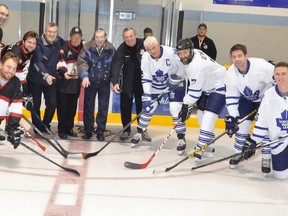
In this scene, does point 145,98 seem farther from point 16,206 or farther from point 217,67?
point 16,206

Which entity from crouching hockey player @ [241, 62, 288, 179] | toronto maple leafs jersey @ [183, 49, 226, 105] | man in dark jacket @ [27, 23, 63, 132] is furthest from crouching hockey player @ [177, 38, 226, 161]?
man in dark jacket @ [27, 23, 63, 132]

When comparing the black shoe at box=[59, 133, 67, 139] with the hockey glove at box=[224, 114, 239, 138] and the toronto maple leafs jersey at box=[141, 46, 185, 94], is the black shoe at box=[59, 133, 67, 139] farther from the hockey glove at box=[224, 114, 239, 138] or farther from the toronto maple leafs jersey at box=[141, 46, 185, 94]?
the hockey glove at box=[224, 114, 239, 138]

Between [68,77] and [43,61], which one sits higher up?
[43,61]

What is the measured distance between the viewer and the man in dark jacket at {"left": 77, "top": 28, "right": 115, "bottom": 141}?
14.3ft

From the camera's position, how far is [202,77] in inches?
149

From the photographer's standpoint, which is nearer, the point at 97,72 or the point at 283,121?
the point at 283,121

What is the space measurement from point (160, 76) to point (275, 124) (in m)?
1.24

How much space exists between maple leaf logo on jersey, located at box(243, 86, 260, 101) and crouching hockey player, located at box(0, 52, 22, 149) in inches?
69.8

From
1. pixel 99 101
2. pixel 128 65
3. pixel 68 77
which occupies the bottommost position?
pixel 99 101

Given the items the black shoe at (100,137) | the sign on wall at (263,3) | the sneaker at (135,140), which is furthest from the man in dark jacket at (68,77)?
the sign on wall at (263,3)

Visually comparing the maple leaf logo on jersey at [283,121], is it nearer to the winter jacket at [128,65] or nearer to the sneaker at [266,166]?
the sneaker at [266,166]

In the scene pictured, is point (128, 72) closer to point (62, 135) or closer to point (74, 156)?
point (62, 135)

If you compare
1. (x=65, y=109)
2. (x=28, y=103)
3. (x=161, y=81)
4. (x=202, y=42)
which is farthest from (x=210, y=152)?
(x=202, y=42)

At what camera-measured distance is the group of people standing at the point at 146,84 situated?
3477 mm
